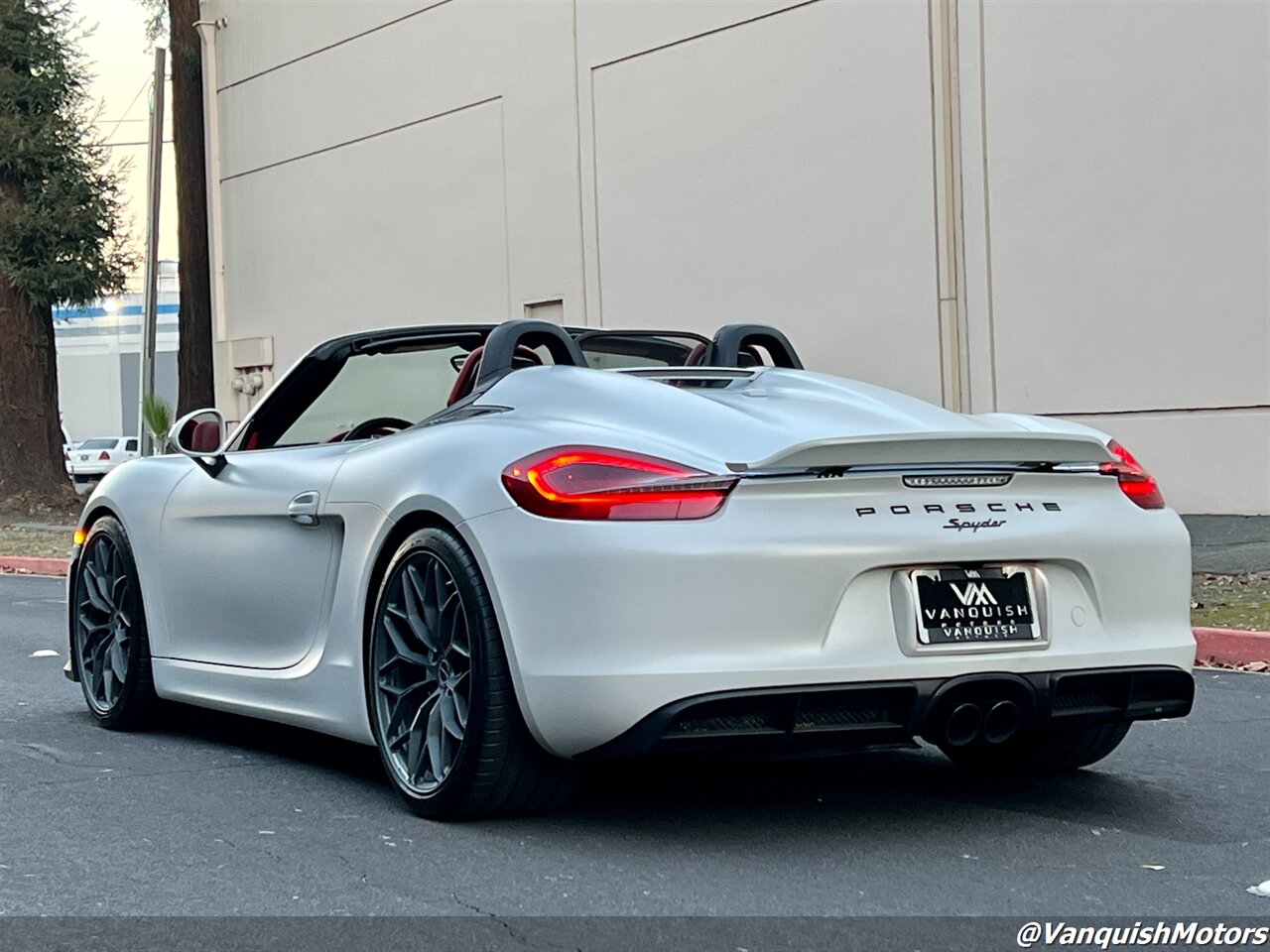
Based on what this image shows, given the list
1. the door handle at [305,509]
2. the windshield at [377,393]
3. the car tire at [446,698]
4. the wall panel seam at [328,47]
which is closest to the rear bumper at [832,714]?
the car tire at [446,698]

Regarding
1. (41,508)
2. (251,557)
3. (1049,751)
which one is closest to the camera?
(1049,751)

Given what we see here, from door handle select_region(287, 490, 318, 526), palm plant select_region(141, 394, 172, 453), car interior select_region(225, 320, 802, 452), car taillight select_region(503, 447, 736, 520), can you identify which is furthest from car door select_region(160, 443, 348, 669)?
palm plant select_region(141, 394, 172, 453)

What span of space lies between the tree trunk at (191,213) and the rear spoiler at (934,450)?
22.0 m

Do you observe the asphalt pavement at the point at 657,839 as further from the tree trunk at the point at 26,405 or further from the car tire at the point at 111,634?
the tree trunk at the point at 26,405

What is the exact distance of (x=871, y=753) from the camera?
5.99m

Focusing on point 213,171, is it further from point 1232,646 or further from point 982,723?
point 982,723

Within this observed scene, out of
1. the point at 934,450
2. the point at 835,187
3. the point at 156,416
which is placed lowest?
the point at 934,450

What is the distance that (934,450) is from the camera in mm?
4645

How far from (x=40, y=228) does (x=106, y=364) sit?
3814 centimetres

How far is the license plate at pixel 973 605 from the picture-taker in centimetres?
452

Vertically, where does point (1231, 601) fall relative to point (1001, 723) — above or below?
below

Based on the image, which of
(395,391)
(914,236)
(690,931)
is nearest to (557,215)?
(914,236)

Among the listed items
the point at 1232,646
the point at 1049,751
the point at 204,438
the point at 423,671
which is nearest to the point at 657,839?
the point at 423,671

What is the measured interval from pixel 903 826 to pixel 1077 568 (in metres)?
0.79
